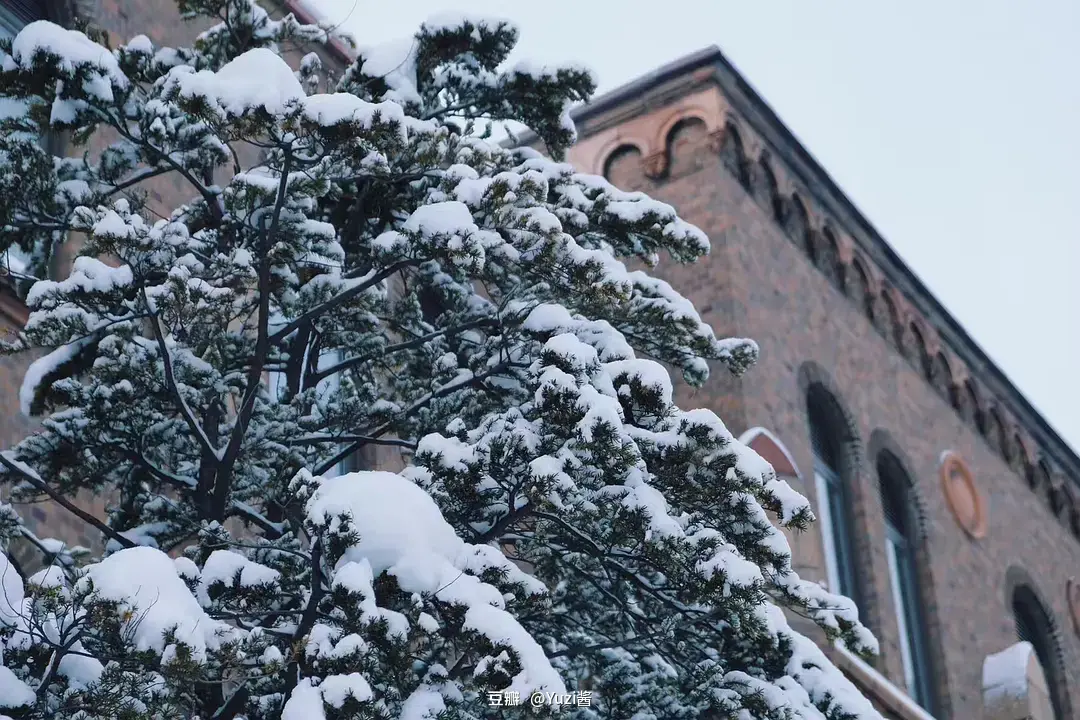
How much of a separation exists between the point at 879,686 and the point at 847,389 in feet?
11.1

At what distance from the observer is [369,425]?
30.2 ft

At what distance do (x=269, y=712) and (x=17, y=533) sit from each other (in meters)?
1.46

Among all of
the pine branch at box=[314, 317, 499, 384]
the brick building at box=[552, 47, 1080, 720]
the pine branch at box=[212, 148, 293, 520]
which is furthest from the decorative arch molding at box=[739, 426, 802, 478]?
the pine branch at box=[212, 148, 293, 520]

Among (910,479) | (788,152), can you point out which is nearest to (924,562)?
(910,479)

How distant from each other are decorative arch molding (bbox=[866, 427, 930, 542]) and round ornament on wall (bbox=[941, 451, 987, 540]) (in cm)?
88

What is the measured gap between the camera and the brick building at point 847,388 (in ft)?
49.3

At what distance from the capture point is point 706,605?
8203 millimetres

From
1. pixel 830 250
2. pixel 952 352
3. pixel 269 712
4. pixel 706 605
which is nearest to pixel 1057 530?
pixel 952 352

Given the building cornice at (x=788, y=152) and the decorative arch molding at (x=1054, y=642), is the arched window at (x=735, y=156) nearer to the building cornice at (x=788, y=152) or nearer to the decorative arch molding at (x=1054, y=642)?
the building cornice at (x=788, y=152)

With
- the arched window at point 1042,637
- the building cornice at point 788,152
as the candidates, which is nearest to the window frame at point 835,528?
the building cornice at point 788,152

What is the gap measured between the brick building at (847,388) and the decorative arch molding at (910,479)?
0.07 ft

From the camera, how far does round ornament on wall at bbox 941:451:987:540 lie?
719 inches

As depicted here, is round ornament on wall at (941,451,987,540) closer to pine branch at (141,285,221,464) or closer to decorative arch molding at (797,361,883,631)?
decorative arch molding at (797,361,883,631)

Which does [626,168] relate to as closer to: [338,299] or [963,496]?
[963,496]
